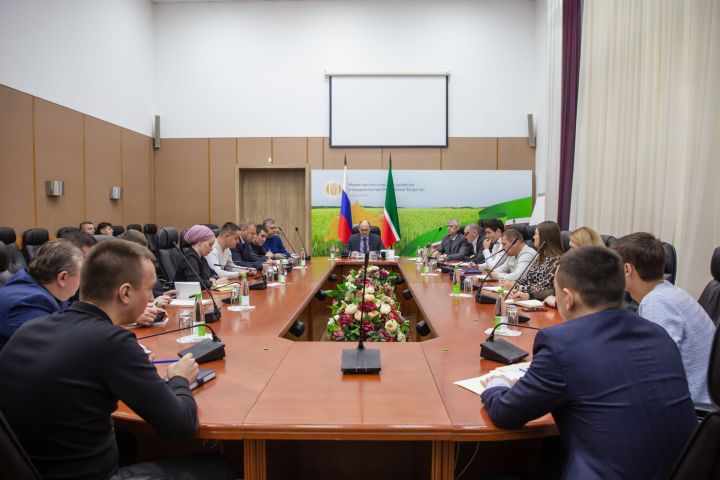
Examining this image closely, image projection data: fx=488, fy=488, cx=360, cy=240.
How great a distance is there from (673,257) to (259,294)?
2.67 meters

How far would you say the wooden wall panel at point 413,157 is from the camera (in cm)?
796

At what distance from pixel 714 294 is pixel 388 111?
6169mm

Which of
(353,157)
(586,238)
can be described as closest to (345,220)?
(353,157)

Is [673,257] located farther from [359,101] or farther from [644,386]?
[359,101]

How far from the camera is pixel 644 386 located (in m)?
1.19

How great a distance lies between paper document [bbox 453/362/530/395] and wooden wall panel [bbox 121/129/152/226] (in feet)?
22.2

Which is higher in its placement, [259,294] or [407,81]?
[407,81]

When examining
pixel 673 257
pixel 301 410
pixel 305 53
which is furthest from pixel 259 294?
pixel 305 53

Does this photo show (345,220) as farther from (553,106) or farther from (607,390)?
(607,390)

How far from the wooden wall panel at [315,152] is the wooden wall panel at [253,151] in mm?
662

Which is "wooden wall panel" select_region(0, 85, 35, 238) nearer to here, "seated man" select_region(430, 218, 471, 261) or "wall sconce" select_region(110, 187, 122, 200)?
"wall sconce" select_region(110, 187, 122, 200)

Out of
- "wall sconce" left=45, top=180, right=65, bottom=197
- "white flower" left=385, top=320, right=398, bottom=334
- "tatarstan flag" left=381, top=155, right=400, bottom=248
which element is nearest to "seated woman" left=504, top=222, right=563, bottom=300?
"white flower" left=385, top=320, right=398, bottom=334

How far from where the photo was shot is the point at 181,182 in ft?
26.6

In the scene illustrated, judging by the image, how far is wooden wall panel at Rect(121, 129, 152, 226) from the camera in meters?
7.25
